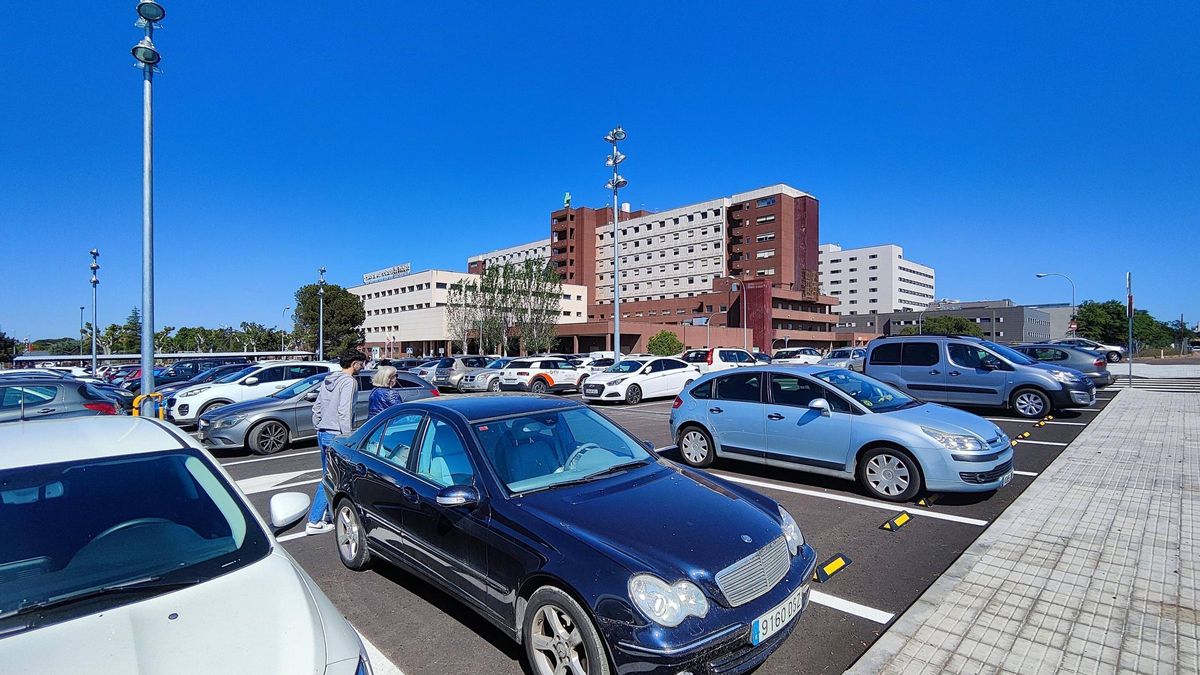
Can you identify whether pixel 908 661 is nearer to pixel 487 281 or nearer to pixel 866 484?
pixel 866 484

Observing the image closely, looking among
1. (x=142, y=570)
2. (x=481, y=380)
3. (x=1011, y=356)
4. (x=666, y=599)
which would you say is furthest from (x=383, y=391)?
(x=481, y=380)

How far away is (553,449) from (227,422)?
882 cm

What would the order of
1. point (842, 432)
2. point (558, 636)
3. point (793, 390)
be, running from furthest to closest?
1. point (793, 390)
2. point (842, 432)
3. point (558, 636)

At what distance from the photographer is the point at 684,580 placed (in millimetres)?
2643

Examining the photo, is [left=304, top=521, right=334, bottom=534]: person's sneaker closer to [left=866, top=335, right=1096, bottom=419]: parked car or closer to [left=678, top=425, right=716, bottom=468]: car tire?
[left=678, top=425, right=716, bottom=468]: car tire

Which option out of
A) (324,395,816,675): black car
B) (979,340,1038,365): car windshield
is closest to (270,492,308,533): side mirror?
(324,395,816,675): black car

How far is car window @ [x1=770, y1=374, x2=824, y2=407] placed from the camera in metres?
7.05

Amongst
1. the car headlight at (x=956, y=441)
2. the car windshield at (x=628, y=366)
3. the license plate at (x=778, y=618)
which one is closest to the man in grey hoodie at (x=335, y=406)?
the license plate at (x=778, y=618)

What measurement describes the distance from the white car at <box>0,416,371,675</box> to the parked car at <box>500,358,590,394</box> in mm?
19741

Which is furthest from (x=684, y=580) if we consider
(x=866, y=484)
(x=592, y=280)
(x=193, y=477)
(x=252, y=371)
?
(x=592, y=280)

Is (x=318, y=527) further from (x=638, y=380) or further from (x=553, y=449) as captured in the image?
(x=638, y=380)

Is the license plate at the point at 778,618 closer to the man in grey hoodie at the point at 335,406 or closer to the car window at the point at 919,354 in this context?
the man in grey hoodie at the point at 335,406

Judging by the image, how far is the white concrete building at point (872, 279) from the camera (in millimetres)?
117750

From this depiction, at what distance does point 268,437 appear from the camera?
1030 cm
